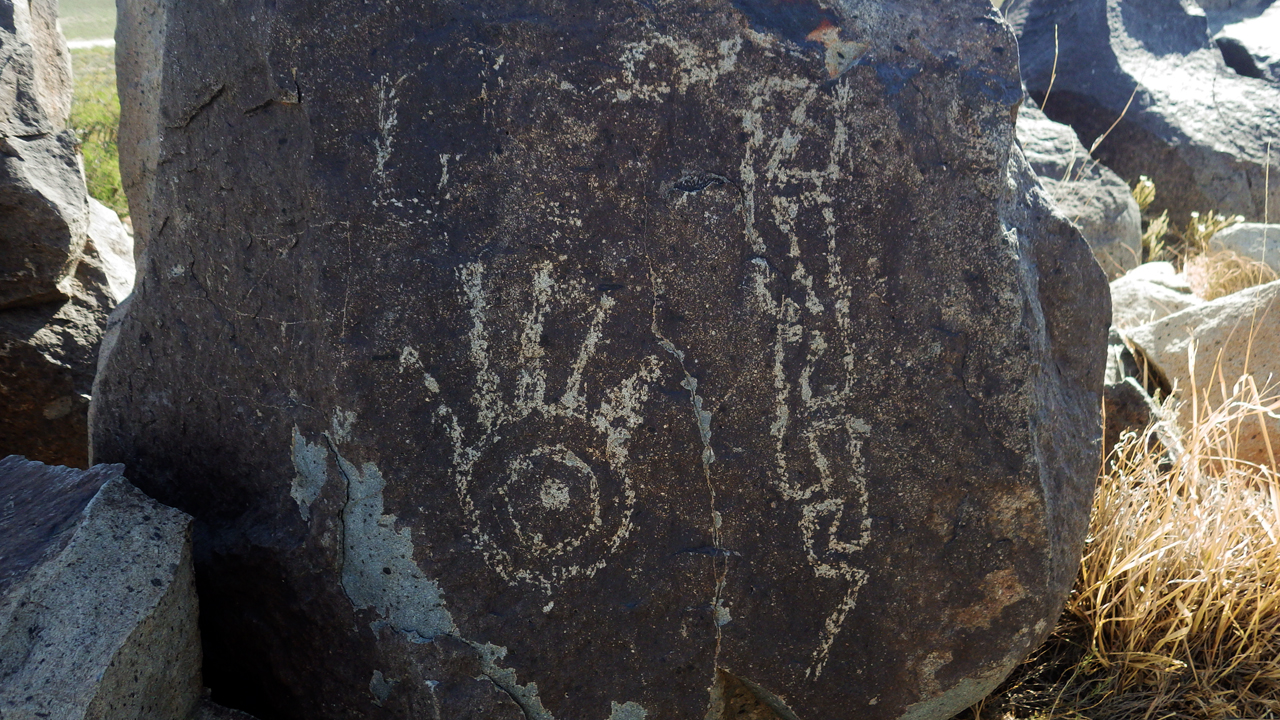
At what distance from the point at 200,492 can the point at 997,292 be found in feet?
4.51

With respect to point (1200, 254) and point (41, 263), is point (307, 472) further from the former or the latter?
point (1200, 254)

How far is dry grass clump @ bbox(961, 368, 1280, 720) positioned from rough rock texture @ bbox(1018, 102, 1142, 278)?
2.35 m

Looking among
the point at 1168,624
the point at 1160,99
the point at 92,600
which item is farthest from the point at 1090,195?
the point at 92,600

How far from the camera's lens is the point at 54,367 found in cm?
244

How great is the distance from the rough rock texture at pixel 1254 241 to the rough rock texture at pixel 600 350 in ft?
9.87

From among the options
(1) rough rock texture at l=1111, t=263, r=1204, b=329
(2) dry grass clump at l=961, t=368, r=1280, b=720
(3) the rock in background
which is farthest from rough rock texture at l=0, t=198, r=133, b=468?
(1) rough rock texture at l=1111, t=263, r=1204, b=329

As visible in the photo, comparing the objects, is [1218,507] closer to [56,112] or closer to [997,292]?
[997,292]

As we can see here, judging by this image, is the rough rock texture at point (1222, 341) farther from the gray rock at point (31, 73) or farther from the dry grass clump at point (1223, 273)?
the gray rock at point (31, 73)

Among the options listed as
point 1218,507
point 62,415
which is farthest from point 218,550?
point 1218,507

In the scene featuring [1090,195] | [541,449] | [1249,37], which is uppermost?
[1249,37]

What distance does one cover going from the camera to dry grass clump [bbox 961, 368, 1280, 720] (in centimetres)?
199

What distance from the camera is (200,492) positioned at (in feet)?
5.49

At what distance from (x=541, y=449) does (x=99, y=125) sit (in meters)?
4.89

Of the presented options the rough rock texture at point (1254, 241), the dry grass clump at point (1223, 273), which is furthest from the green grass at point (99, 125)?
the rough rock texture at point (1254, 241)
